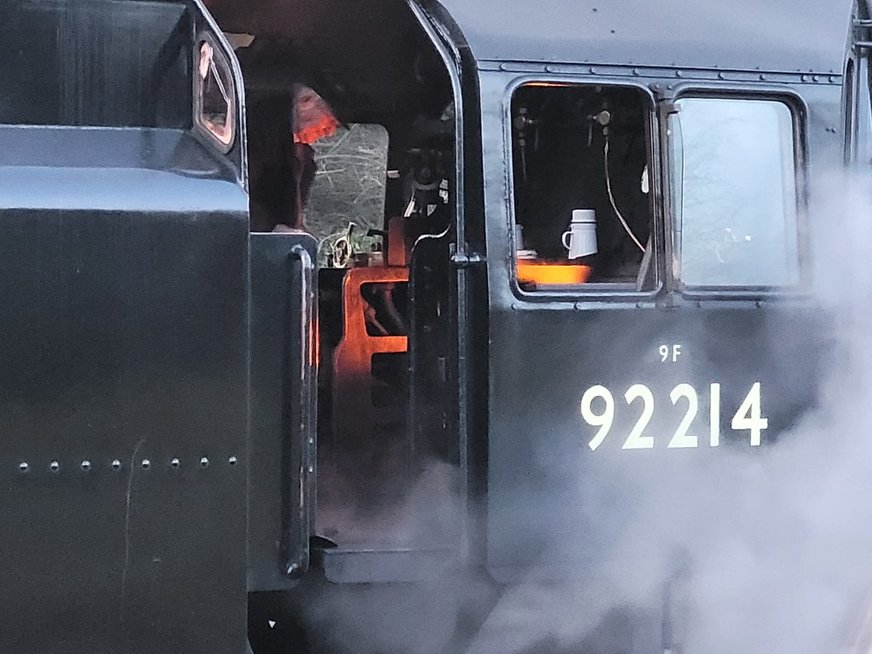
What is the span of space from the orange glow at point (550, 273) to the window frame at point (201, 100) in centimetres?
79

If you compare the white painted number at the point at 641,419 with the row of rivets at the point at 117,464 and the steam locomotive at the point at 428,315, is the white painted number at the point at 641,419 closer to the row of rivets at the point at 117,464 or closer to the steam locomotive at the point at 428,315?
the steam locomotive at the point at 428,315

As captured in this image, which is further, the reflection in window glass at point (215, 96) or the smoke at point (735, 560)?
the smoke at point (735, 560)

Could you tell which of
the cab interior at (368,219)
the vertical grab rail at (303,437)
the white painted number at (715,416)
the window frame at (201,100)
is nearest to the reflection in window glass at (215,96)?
the window frame at (201,100)

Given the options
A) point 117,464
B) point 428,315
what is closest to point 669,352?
point 428,315

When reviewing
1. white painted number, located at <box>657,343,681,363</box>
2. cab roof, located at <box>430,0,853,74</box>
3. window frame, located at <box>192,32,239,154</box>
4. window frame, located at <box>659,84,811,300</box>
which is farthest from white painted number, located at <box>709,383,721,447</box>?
window frame, located at <box>192,32,239,154</box>

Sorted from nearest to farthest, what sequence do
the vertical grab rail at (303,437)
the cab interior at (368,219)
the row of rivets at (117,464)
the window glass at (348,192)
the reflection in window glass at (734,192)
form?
the row of rivets at (117,464)
the vertical grab rail at (303,437)
the reflection in window glass at (734,192)
the cab interior at (368,219)
the window glass at (348,192)

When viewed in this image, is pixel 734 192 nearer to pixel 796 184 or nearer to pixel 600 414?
pixel 796 184

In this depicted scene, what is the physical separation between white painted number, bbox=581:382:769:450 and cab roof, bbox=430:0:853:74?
30.1 inches

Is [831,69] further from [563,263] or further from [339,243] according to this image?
[339,243]

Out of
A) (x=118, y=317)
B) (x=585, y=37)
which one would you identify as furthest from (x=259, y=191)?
(x=118, y=317)

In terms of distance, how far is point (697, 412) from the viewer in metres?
2.79

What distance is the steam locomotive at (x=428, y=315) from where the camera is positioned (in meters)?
2.15

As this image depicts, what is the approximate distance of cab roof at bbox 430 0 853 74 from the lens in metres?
2.69

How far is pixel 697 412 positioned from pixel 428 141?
52.5 inches
